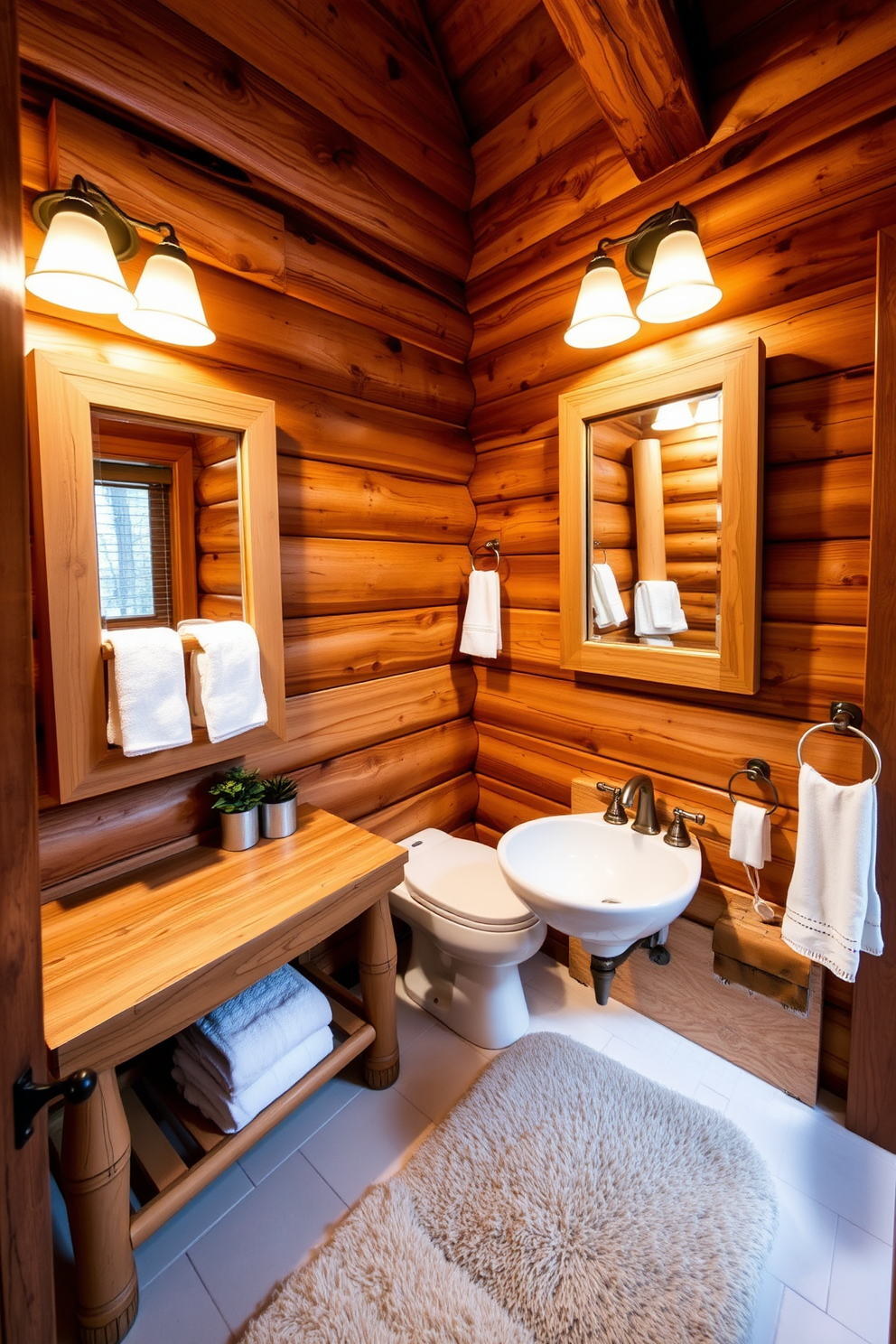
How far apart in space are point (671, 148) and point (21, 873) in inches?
79.2

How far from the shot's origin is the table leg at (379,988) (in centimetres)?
149

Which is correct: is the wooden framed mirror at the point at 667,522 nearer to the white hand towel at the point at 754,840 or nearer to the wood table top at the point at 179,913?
the white hand towel at the point at 754,840

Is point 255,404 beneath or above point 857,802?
above

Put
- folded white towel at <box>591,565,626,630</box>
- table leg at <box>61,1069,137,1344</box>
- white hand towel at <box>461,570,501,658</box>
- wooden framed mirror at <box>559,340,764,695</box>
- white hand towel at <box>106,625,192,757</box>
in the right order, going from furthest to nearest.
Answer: white hand towel at <box>461,570,501,658</box> → folded white towel at <box>591,565,626,630</box> → wooden framed mirror at <box>559,340,764,695</box> → white hand towel at <box>106,625,192,757</box> → table leg at <box>61,1069,137,1344</box>

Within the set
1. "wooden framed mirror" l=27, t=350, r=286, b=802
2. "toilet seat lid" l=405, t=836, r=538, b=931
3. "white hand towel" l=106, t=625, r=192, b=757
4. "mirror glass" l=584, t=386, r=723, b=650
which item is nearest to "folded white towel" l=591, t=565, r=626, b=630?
"mirror glass" l=584, t=386, r=723, b=650

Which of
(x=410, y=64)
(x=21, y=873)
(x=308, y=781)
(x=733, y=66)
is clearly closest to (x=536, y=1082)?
(x=308, y=781)

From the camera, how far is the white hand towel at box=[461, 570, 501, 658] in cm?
208

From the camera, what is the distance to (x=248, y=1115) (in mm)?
1253

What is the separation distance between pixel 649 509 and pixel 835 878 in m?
1.01

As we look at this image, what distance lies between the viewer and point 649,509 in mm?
1638

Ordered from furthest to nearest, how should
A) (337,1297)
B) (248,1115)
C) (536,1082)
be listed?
(536,1082) → (248,1115) → (337,1297)

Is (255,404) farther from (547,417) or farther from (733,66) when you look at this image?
(733,66)

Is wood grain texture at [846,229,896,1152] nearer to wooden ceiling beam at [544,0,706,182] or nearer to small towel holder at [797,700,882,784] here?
small towel holder at [797,700,882,784]

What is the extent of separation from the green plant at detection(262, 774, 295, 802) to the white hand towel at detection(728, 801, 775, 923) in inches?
45.0
